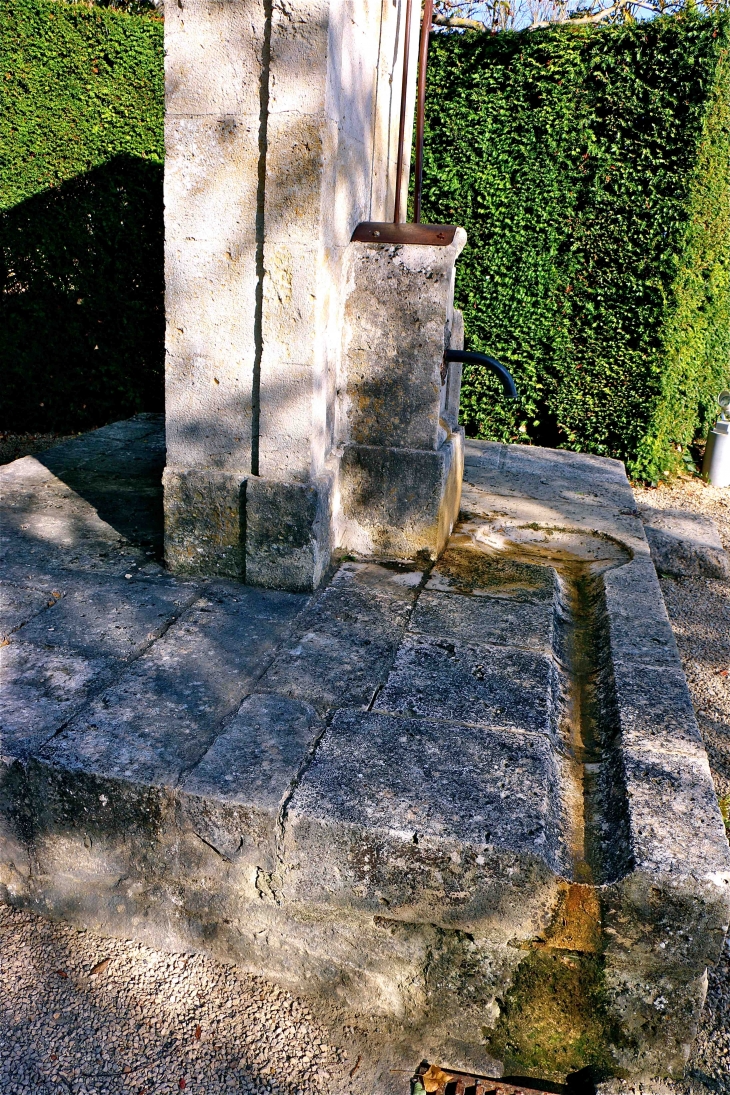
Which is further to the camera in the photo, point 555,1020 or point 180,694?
point 180,694

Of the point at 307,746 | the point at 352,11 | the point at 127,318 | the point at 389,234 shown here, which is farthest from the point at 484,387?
the point at 307,746

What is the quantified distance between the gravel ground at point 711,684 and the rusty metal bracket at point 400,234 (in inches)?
88.7

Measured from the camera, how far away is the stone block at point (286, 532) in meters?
3.08

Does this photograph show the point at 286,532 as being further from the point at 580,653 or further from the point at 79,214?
the point at 79,214

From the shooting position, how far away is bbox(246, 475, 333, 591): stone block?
3082 millimetres

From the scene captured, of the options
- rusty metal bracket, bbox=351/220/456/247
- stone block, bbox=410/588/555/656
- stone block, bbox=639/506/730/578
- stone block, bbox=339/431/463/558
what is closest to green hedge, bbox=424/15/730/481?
stone block, bbox=639/506/730/578

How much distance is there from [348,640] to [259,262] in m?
1.36

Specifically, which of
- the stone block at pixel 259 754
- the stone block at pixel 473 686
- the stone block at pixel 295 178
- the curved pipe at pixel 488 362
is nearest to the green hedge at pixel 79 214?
the curved pipe at pixel 488 362

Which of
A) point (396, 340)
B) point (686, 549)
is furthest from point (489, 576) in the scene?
point (686, 549)

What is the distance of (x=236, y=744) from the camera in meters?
2.23

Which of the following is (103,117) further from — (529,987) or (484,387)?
(529,987)

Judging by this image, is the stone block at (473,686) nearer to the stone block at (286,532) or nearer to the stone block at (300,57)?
the stone block at (286,532)

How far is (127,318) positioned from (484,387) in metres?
2.93

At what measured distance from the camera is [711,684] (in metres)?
3.82
